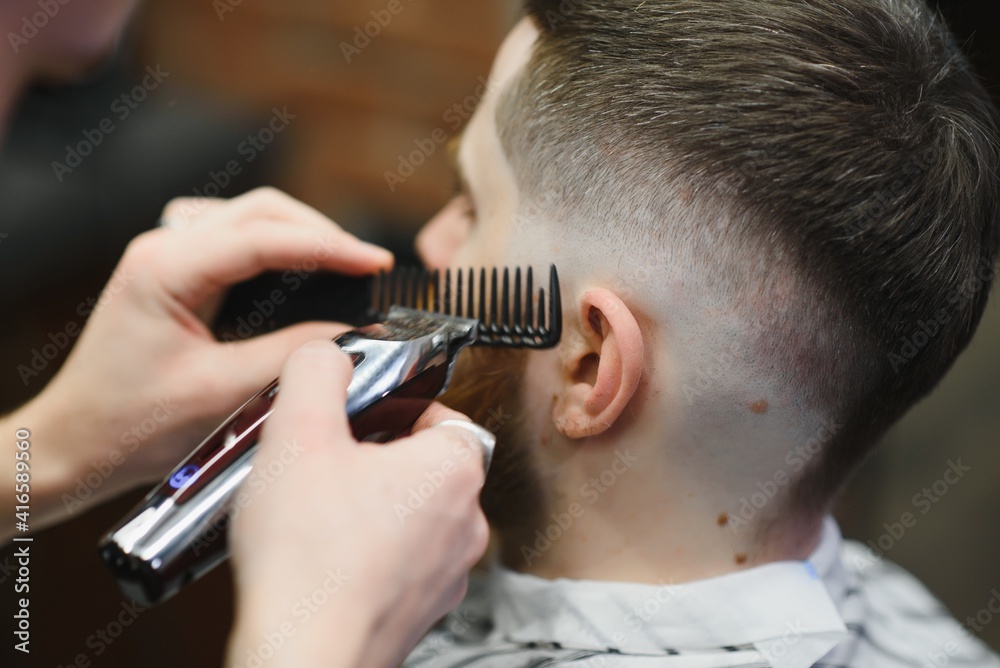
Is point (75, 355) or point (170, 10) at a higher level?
point (170, 10)

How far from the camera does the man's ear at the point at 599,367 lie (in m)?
0.92

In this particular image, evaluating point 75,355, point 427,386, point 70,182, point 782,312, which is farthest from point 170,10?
point 782,312

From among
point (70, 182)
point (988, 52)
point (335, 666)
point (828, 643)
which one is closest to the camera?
point (335, 666)

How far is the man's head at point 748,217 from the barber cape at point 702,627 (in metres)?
0.15

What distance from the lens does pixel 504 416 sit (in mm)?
1081

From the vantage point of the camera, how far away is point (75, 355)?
1241 millimetres

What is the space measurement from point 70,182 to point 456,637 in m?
1.32

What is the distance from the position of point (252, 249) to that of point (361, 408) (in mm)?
473

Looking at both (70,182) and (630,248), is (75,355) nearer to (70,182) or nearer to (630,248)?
(70,182)

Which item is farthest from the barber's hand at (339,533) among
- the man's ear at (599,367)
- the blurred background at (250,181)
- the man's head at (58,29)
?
the blurred background at (250,181)

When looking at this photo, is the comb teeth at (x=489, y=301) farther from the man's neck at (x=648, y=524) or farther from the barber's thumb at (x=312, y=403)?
the barber's thumb at (x=312, y=403)

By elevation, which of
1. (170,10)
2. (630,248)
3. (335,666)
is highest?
(170,10)

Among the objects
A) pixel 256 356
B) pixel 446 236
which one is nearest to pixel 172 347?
pixel 256 356

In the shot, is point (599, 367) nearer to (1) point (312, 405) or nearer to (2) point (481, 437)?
(2) point (481, 437)
